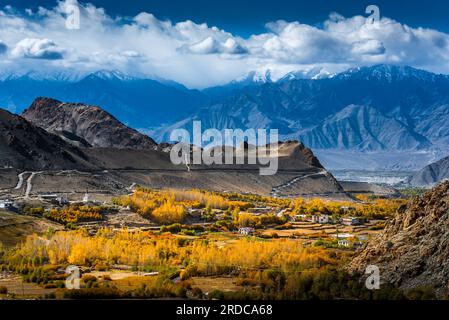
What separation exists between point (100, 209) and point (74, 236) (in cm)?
3047

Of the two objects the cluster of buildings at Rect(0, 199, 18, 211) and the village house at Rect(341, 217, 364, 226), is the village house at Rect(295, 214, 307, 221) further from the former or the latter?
the cluster of buildings at Rect(0, 199, 18, 211)

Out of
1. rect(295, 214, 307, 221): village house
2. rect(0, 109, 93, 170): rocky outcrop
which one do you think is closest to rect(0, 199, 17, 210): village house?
rect(295, 214, 307, 221): village house

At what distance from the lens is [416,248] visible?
55.8m

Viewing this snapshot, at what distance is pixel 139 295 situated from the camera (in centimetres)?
5312

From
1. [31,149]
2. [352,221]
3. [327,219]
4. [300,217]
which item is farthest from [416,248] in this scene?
[31,149]

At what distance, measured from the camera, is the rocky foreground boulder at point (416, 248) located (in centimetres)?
5275

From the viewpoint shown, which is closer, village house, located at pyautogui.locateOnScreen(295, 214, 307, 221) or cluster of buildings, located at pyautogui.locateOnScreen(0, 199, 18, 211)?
cluster of buildings, located at pyautogui.locateOnScreen(0, 199, 18, 211)

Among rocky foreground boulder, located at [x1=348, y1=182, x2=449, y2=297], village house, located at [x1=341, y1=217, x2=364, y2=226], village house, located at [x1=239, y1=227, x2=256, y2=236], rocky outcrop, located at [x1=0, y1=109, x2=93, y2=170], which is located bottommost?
rocky foreground boulder, located at [x1=348, y1=182, x2=449, y2=297]

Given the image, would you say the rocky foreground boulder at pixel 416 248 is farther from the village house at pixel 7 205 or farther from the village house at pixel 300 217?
the village house at pixel 300 217

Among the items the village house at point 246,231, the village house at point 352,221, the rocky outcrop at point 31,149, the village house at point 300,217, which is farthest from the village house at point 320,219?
the rocky outcrop at point 31,149

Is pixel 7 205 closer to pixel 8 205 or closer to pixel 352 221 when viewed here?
pixel 8 205

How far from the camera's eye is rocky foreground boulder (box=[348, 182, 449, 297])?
52.8 m
